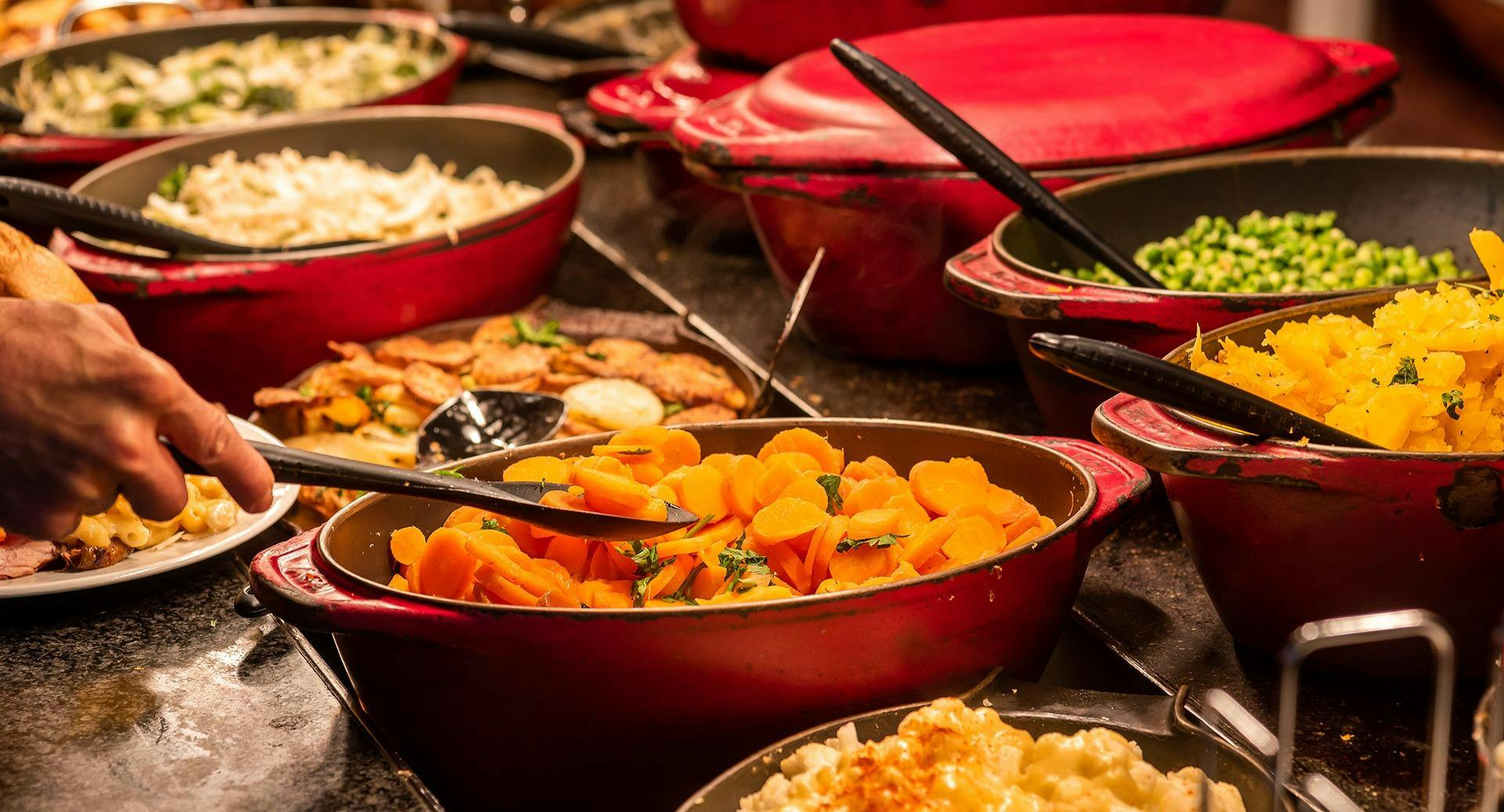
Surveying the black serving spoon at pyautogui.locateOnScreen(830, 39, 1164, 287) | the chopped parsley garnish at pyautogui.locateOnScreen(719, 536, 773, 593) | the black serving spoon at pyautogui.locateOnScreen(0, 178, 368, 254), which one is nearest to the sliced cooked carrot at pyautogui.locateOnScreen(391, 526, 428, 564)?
the chopped parsley garnish at pyautogui.locateOnScreen(719, 536, 773, 593)

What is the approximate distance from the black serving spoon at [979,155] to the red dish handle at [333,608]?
2.74ft

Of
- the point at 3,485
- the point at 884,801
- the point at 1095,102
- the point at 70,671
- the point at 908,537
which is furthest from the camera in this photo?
the point at 1095,102

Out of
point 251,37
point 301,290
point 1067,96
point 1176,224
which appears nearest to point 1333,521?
point 1176,224

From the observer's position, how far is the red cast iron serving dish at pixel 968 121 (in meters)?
1.85

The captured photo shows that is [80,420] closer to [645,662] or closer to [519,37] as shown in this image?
[645,662]

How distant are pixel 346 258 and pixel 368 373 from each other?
0.70ft

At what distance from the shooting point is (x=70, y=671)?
141cm

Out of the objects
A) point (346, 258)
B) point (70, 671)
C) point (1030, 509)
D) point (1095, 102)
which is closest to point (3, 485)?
point (70, 671)

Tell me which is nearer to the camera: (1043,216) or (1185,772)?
(1185,772)

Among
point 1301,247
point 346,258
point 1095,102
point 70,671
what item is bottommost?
point 70,671

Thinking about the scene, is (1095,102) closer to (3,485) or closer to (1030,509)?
(1030,509)

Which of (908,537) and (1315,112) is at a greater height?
(1315,112)

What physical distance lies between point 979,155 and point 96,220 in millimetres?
1269

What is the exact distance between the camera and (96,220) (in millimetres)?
2000
